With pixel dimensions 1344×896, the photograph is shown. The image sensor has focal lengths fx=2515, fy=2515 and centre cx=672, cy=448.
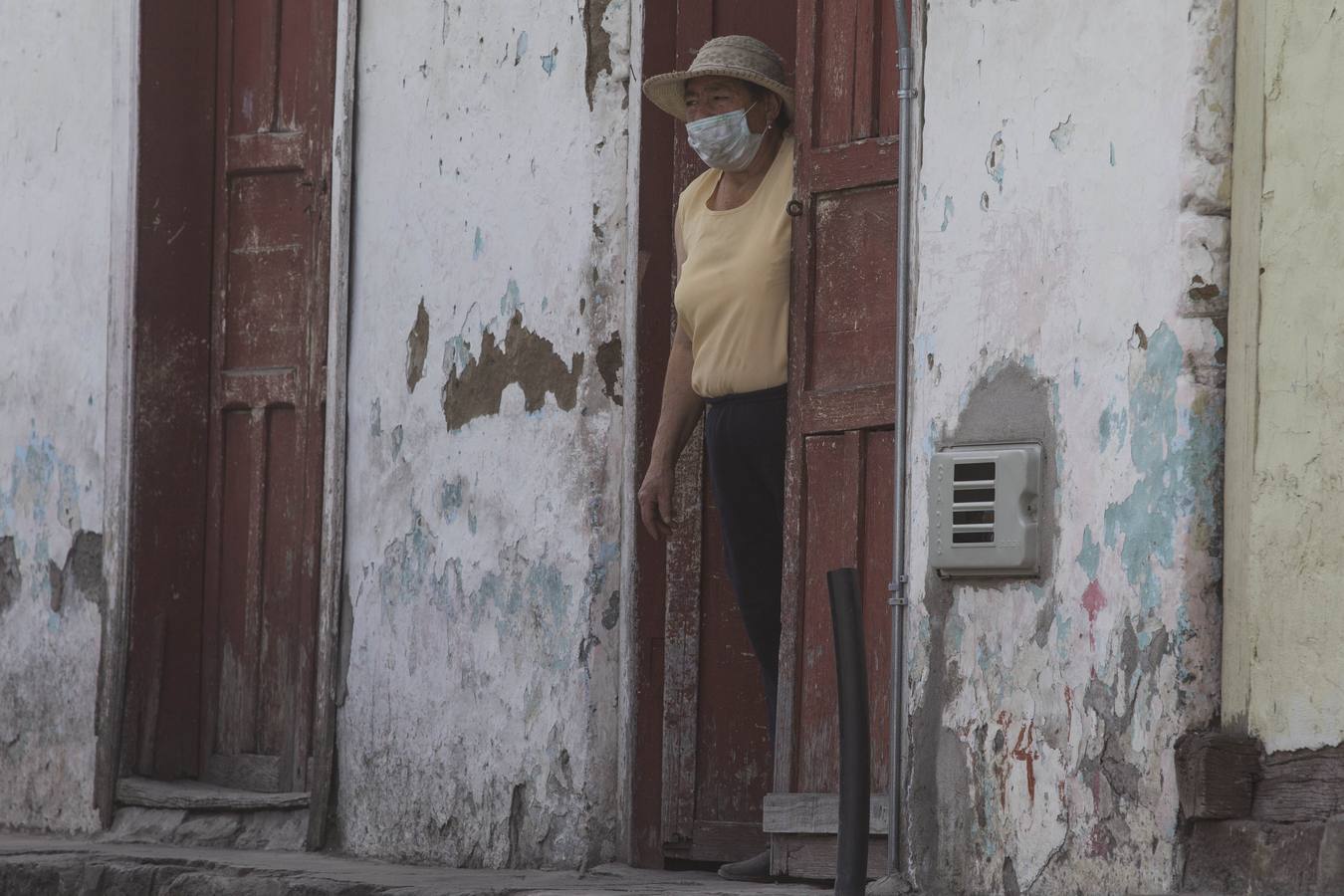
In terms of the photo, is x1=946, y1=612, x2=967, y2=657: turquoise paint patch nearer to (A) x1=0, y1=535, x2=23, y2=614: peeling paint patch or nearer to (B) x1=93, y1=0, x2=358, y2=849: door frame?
(B) x1=93, y1=0, x2=358, y2=849: door frame

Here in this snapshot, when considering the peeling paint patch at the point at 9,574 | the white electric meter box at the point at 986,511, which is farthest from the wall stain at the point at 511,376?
the peeling paint patch at the point at 9,574

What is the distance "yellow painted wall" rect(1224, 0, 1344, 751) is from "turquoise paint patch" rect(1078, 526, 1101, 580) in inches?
13.4

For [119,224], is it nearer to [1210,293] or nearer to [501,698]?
[501,698]

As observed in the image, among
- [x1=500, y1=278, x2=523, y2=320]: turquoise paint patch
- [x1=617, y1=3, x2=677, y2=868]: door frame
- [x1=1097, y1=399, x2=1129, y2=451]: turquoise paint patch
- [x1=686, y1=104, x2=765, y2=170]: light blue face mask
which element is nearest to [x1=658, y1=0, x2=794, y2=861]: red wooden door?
[x1=617, y1=3, x2=677, y2=868]: door frame

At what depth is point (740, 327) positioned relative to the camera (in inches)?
253

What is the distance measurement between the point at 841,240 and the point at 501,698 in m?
1.72

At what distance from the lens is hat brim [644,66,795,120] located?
6395 mm

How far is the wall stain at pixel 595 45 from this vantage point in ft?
23.0

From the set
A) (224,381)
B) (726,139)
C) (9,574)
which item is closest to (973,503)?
(726,139)

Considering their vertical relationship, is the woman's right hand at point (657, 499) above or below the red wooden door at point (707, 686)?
above

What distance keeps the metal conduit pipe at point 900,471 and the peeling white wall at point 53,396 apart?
3.60m

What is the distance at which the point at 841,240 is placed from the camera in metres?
6.30

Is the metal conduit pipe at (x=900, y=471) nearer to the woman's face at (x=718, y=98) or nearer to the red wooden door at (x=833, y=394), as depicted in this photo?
the red wooden door at (x=833, y=394)

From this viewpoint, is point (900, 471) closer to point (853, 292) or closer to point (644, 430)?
point (853, 292)
